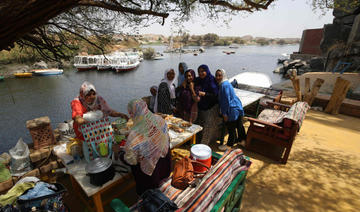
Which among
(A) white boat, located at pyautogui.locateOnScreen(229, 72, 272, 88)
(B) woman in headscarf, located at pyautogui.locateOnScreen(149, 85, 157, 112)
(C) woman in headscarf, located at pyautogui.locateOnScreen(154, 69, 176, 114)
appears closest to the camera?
(C) woman in headscarf, located at pyautogui.locateOnScreen(154, 69, 176, 114)

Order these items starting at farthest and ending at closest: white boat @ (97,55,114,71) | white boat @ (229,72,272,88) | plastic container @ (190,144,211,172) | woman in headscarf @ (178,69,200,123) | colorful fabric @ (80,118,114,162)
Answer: white boat @ (97,55,114,71) → white boat @ (229,72,272,88) → woman in headscarf @ (178,69,200,123) → plastic container @ (190,144,211,172) → colorful fabric @ (80,118,114,162)

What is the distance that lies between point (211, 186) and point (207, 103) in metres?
2.39

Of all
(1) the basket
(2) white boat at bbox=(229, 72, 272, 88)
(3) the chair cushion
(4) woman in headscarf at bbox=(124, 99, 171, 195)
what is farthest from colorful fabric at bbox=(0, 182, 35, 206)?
(2) white boat at bbox=(229, 72, 272, 88)

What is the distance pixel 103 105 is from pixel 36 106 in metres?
16.0

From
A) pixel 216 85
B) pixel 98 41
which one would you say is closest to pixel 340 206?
pixel 216 85

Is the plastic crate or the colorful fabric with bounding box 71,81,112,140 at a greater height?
the colorful fabric with bounding box 71,81,112,140

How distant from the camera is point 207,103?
3.74m

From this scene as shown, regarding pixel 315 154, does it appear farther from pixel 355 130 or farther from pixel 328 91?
pixel 328 91

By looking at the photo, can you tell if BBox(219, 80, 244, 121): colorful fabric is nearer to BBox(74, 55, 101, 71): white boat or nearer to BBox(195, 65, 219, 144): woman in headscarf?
BBox(195, 65, 219, 144): woman in headscarf

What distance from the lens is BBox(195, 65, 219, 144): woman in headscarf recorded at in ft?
12.0

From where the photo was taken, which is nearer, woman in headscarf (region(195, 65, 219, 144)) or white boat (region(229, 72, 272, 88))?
woman in headscarf (region(195, 65, 219, 144))

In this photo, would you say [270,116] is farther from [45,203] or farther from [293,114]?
[45,203]

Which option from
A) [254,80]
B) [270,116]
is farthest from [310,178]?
[254,80]

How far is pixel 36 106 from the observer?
1423 centimetres
